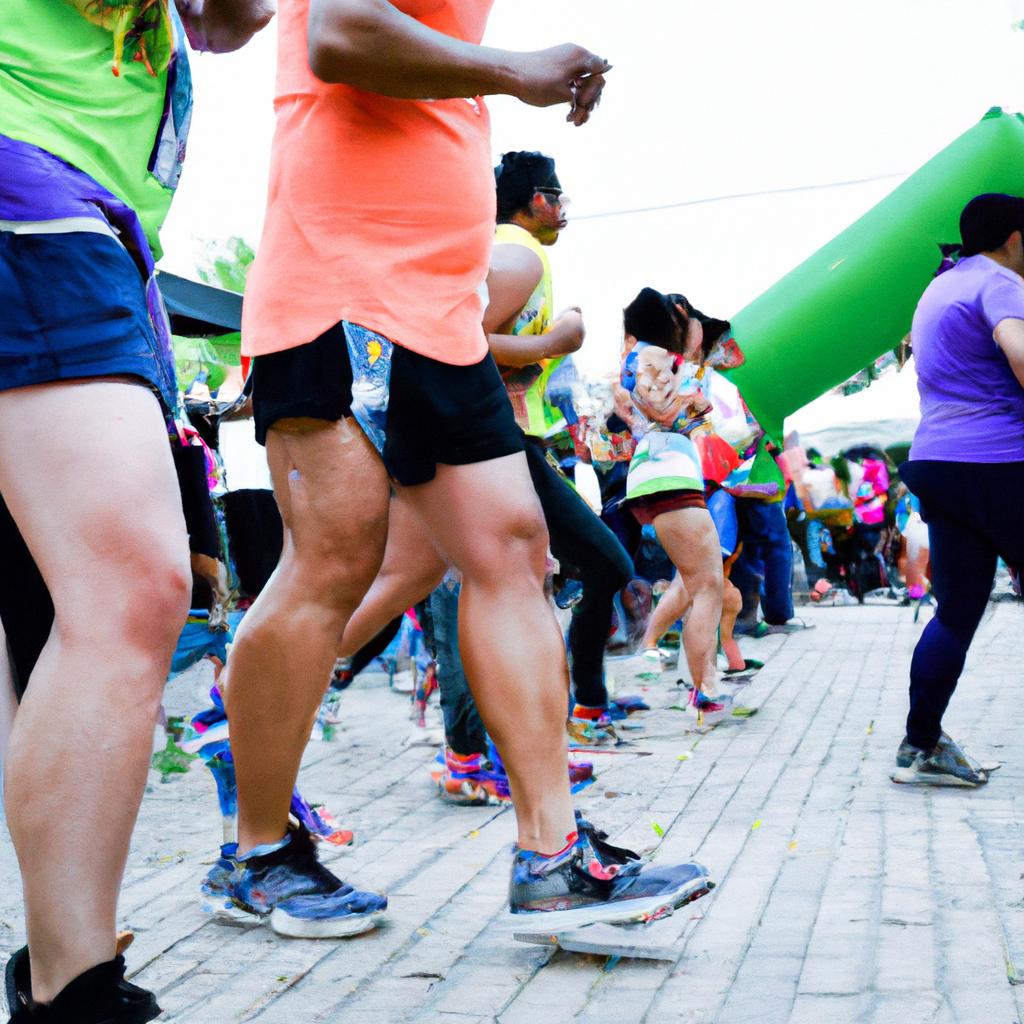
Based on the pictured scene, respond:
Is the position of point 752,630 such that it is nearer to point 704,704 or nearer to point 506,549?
point 704,704

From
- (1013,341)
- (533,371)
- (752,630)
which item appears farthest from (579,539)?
(752,630)

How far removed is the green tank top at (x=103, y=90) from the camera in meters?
1.84

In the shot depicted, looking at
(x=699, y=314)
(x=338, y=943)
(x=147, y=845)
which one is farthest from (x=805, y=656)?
(x=338, y=943)

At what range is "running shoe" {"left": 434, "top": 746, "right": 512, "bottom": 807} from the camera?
425 centimetres

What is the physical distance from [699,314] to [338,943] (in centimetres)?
485

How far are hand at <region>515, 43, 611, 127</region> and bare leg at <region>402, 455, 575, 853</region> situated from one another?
65 cm

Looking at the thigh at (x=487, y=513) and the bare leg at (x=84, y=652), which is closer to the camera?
the bare leg at (x=84, y=652)

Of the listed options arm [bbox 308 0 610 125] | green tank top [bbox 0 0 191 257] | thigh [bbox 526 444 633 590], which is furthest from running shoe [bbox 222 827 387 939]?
thigh [bbox 526 444 633 590]

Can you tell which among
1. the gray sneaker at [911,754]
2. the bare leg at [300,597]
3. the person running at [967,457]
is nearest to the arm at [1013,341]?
the person running at [967,457]

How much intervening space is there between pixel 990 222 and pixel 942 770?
1.80m

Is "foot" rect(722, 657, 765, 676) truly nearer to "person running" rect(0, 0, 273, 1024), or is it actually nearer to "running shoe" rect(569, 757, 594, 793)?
"running shoe" rect(569, 757, 594, 793)

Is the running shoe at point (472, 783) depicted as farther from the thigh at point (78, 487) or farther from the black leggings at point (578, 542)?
the thigh at point (78, 487)

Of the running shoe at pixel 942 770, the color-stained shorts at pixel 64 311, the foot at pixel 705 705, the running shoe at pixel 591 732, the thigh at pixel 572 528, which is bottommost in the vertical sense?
the foot at pixel 705 705

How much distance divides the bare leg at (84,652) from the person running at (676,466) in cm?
429
